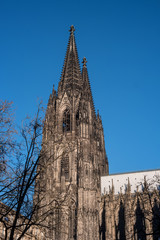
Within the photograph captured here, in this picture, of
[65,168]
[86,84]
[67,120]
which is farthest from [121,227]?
[86,84]

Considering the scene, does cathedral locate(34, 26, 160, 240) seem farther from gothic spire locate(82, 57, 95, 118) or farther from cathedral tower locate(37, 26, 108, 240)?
gothic spire locate(82, 57, 95, 118)

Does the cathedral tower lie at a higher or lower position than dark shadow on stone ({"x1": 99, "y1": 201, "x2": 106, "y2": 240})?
higher

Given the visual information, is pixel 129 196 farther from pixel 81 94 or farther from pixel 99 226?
pixel 81 94

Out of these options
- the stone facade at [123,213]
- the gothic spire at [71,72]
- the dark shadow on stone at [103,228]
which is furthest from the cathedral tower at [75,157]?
the dark shadow on stone at [103,228]

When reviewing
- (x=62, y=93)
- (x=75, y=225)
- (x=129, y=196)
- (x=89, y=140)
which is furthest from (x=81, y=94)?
(x=75, y=225)

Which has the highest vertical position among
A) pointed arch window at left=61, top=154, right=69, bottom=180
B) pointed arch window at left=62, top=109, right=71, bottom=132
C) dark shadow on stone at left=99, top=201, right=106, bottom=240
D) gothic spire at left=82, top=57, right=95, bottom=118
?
gothic spire at left=82, top=57, right=95, bottom=118

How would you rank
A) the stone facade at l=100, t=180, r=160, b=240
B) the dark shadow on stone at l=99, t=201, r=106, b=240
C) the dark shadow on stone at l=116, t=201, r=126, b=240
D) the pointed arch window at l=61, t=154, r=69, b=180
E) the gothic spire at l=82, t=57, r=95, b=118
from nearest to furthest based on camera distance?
the stone facade at l=100, t=180, r=160, b=240 → the dark shadow on stone at l=116, t=201, r=126, b=240 → the dark shadow on stone at l=99, t=201, r=106, b=240 → the pointed arch window at l=61, t=154, r=69, b=180 → the gothic spire at l=82, t=57, r=95, b=118

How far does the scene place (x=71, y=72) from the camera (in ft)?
166

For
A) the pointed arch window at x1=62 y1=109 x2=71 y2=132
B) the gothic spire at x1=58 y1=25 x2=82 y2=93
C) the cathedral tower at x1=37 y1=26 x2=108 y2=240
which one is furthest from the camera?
the gothic spire at x1=58 y1=25 x2=82 y2=93

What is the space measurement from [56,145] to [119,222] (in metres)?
12.3

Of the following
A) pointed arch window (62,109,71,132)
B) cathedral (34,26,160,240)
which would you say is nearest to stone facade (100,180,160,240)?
cathedral (34,26,160,240)

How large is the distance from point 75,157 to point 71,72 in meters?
16.6

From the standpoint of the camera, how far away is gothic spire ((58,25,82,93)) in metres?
48.0

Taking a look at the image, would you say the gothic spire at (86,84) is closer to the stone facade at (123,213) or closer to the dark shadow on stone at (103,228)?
the stone facade at (123,213)
